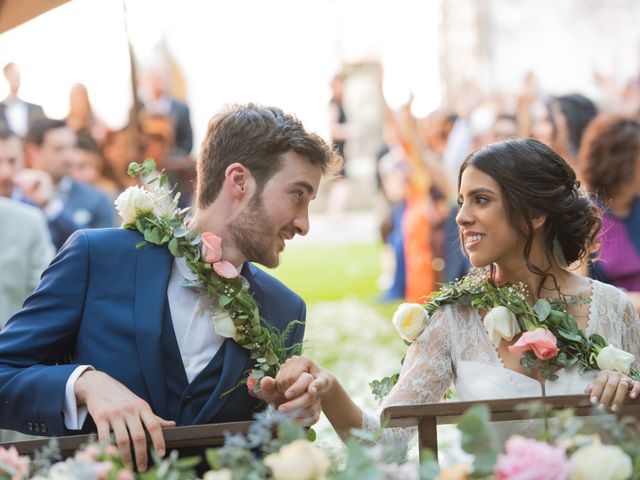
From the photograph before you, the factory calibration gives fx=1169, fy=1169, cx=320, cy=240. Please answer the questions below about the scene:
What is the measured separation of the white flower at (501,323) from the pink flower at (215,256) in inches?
31.1

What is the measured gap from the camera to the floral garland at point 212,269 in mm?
3008

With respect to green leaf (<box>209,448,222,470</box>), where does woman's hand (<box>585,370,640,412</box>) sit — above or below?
above

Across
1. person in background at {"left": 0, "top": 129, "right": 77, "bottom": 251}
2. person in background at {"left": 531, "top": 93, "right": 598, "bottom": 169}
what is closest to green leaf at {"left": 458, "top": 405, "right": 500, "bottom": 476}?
person in background at {"left": 531, "top": 93, "right": 598, "bottom": 169}

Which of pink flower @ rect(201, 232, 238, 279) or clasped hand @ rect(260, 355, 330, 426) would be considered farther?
pink flower @ rect(201, 232, 238, 279)

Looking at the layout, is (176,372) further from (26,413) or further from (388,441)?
(388,441)

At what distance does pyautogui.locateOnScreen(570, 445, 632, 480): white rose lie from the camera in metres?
1.81

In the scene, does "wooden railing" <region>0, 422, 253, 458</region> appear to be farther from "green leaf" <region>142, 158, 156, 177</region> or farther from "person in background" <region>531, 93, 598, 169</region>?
"person in background" <region>531, 93, 598, 169</region>

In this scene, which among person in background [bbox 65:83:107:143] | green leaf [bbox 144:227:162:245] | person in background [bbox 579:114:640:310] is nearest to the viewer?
green leaf [bbox 144:227:162:245]

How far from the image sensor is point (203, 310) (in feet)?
10.1

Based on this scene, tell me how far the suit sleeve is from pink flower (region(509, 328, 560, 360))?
122cm

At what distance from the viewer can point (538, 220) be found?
11.8ft

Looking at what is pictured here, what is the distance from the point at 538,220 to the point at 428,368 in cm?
59

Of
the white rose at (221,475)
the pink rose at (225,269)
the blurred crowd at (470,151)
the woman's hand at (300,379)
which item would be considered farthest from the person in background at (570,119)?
the white rose at (221,475)

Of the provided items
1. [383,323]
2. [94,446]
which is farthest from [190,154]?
[94,446]
